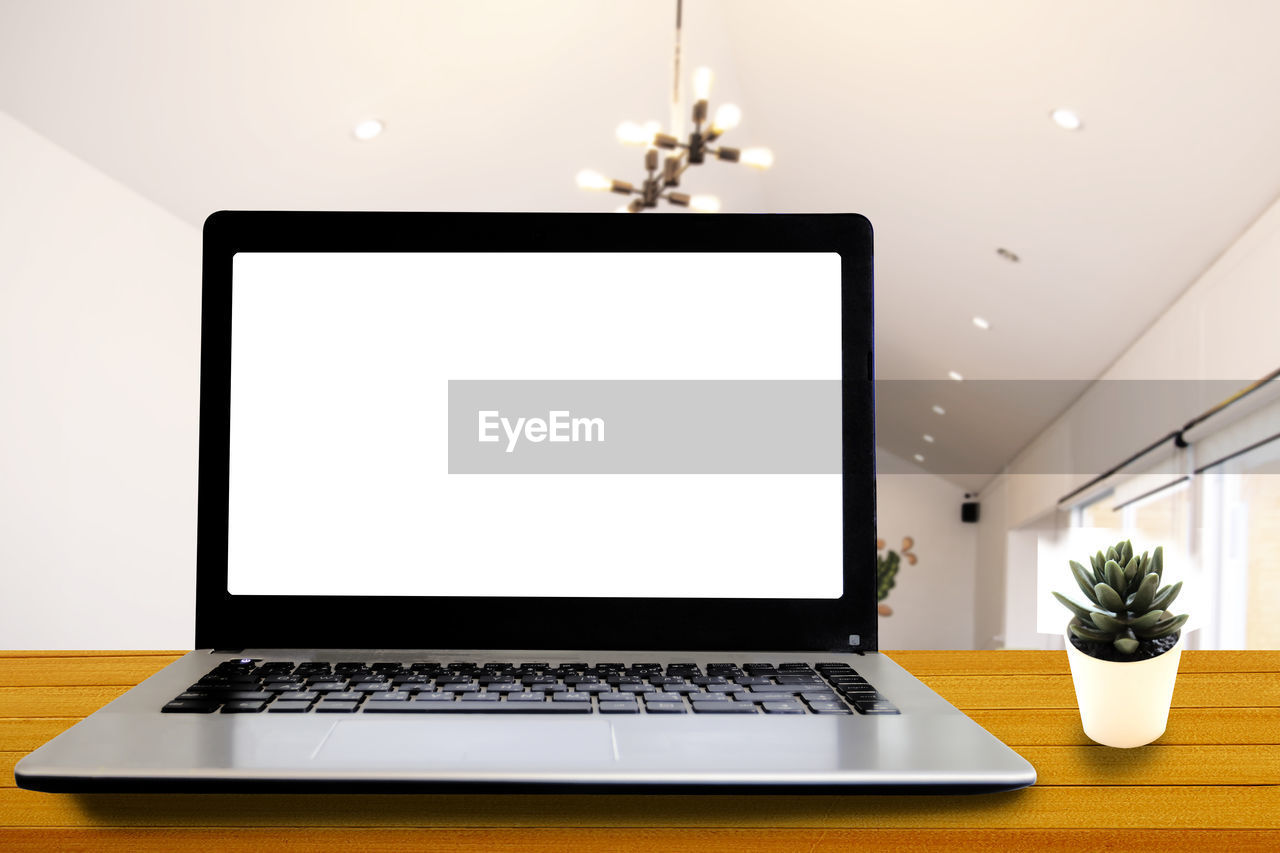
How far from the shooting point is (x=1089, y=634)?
46cm

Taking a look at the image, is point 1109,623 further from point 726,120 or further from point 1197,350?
point 1197,350

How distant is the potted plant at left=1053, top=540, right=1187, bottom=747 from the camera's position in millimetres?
443

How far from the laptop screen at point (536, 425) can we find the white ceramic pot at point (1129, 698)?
16cm

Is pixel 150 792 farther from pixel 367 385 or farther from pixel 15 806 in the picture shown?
pixel 367 385

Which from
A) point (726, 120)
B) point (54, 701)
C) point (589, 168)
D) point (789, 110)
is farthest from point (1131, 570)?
point (789, 110)

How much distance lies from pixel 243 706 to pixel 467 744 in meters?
0.12

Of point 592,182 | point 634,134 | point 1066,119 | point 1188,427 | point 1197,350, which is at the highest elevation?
point 1066,119

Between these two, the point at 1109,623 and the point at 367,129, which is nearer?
the point at 1109,623

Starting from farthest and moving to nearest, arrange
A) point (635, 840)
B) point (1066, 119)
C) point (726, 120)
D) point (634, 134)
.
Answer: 1. point (1066, 119)
2. point (634, 134)
3. point (726, 120)
4. point (635, 840)

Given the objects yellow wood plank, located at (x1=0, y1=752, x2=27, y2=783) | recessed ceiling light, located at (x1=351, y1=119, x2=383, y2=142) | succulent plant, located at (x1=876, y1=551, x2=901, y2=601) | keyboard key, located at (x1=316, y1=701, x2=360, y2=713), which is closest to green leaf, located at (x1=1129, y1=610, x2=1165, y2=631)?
keyboard key, located at (x1=316, y1=701, x2=360, y2=713)

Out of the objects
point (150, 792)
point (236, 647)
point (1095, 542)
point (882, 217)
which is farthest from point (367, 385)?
point (882, 217)

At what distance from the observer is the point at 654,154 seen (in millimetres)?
3438

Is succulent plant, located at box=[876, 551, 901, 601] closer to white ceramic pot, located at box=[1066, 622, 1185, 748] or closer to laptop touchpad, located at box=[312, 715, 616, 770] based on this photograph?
white ceramic pot, located at box=[1066, 622, 1185, 748]

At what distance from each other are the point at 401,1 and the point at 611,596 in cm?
336
